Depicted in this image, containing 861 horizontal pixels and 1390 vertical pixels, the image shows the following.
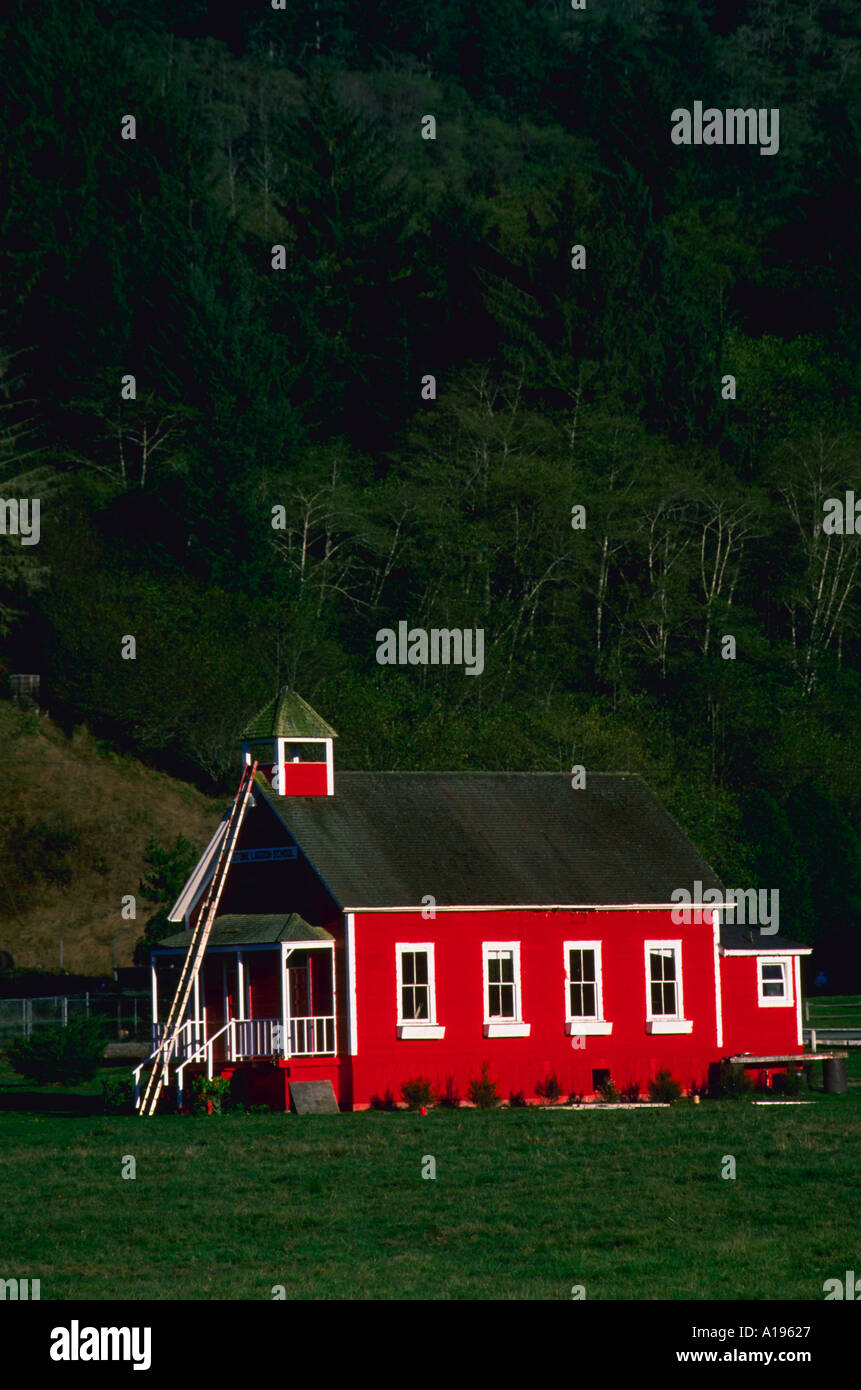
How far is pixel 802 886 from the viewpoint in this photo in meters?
67.3

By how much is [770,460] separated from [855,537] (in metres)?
6.81

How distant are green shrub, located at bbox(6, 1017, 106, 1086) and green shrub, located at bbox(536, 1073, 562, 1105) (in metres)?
8.58

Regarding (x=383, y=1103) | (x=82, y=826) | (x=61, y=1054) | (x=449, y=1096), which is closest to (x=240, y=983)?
(x=383, y=1103)

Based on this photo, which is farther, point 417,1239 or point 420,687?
point 420,687

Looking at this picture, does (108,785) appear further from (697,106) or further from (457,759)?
(697,106)

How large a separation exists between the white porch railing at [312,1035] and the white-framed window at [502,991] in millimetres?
2871

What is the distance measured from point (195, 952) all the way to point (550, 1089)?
6800 millimetres

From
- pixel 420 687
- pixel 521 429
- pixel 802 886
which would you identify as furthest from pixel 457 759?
pixel 521 429

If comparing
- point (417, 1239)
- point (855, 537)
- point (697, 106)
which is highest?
point (697, 106)

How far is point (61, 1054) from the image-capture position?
4106cm

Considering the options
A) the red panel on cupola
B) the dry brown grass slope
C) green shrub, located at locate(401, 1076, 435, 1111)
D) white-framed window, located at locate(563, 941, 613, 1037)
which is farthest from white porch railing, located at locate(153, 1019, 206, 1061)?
the dry brown grass slope

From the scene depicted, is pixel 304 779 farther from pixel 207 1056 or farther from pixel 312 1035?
pixel 207 1056

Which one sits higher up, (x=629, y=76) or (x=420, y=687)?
(x=629, y=76)

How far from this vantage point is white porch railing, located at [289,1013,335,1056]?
37.8 m
